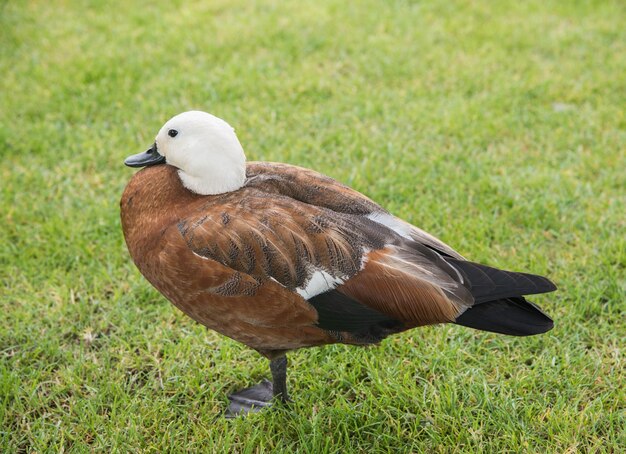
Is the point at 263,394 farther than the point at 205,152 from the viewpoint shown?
Yes

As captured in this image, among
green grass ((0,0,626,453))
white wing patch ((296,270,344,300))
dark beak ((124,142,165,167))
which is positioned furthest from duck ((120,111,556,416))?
green grass ((0,0,626,453))

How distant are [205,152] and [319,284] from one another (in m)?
0.63

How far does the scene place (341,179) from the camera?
13.1 ft

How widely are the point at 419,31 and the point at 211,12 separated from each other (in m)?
1.85

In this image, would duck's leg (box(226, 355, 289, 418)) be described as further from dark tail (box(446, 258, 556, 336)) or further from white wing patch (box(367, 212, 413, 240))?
dark tail (box(446, 258, 556, 336))

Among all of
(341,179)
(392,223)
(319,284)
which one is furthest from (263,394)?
(341,179)

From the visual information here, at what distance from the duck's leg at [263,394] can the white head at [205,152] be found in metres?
0.72

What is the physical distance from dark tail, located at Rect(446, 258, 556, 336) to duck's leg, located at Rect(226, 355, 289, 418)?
75 cm

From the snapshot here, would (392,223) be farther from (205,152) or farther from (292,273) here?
(205,152)

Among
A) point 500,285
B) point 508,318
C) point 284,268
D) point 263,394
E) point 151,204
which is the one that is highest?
point 151,204

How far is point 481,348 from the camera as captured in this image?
9.61 feet

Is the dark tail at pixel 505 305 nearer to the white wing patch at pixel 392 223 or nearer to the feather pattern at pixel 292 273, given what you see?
the feather pattern at pixel 292 273

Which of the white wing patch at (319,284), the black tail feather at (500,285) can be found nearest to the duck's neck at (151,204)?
the white wing patch at (319,284)

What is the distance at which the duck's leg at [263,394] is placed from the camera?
2605mm
